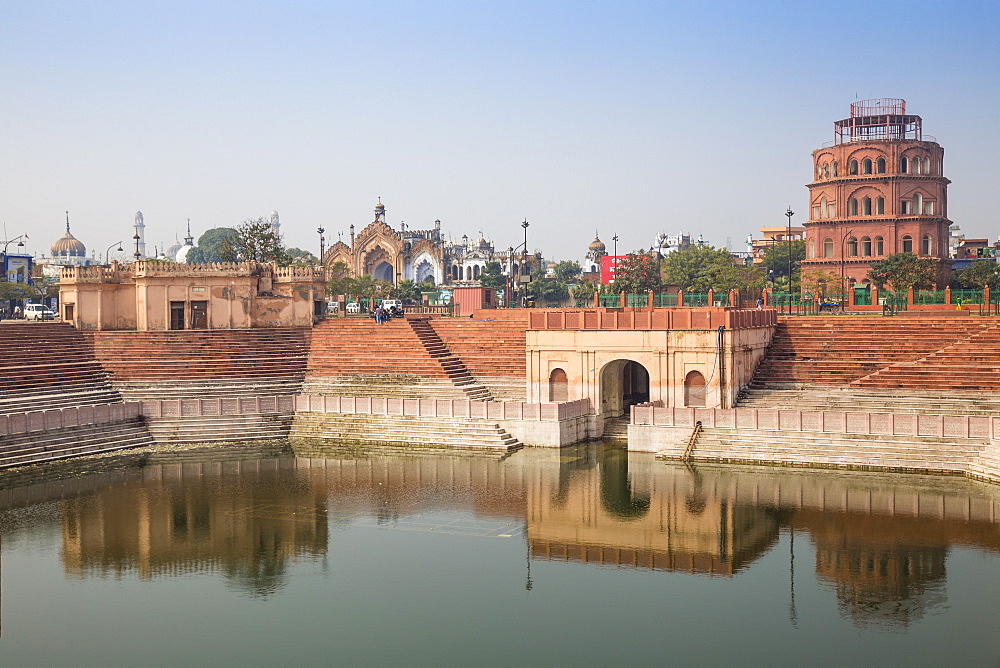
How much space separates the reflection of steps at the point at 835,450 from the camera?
126 ft

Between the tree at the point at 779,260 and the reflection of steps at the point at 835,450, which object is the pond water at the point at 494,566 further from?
the tree at the point at 779,260

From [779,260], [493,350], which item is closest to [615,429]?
[493,350]

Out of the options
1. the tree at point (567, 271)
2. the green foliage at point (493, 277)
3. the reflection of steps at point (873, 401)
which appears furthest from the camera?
the tree at point (567, 271)

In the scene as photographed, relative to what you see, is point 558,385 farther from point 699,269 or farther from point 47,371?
point 699,269

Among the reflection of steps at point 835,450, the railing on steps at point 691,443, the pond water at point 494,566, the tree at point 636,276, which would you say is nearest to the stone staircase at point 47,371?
the pond water at point 494,566

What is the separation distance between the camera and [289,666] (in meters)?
22.2

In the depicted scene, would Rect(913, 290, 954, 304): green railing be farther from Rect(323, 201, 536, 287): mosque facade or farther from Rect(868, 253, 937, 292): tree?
Rect(323, 201, 536, 287): mosque facade

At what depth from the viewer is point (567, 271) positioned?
535 ft

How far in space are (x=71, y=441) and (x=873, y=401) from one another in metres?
34.0

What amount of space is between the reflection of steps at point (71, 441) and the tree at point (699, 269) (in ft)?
164

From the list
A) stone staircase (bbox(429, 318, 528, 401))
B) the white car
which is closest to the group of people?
stone staircase (bbox(429, 318, 528, 401))

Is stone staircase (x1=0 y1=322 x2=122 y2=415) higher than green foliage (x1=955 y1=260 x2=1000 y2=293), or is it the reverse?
green foliage (x1=955 y1=260 x2=1000 y2=293)

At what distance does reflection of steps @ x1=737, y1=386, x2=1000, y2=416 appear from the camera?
4272 cm

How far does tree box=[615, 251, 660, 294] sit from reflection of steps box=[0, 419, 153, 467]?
4036 centimetres
